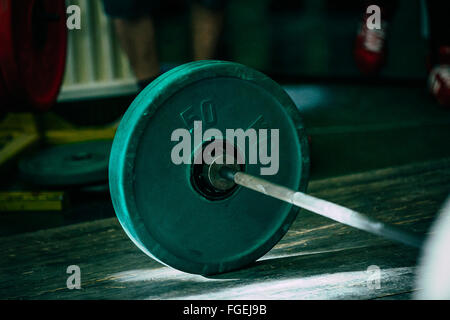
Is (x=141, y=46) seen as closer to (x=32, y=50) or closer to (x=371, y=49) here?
(x=32, y=50)

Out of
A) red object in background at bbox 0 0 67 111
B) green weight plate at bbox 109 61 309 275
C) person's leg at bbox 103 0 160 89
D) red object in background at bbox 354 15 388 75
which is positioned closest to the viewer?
green weight plate at bbox 109 61 309 275

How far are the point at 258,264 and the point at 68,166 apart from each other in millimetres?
828

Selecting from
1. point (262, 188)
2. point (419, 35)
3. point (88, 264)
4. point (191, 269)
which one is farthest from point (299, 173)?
point (419, 35)

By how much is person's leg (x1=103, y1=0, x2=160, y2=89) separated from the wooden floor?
3.16 feet

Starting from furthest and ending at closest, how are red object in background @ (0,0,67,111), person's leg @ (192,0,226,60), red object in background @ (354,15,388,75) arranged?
red object in background @ (354,15,388,75) < person's leg @ (192,0,226,60) < red object in background @ (0,0,67,111)

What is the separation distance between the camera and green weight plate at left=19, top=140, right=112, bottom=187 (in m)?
1.52

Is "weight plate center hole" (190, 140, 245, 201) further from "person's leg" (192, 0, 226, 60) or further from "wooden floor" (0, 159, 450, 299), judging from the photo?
"person's leg" (192, 0, 226, 60)

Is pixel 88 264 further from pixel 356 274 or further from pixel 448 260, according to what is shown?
pixel 448 260

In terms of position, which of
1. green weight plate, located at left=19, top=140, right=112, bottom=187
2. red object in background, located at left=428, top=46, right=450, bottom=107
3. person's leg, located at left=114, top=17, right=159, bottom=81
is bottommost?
green weight plate, located at left=19, top=140, right=112, bottom=187

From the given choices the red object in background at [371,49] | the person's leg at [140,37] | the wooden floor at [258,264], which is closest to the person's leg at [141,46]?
the person's leg at [140,37]

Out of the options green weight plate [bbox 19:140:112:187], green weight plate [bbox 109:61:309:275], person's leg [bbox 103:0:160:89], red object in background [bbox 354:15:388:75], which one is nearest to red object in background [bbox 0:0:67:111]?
green weight plate [bbox 19:140:112:187]

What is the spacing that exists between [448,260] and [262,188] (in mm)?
283

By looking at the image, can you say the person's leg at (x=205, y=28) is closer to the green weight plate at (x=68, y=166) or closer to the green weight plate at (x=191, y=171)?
the green weight plate at (x=68, y=166)

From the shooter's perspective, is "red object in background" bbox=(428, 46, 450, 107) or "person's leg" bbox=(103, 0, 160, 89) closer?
"person's leg" bbox=(103, 0, 160, 89)
